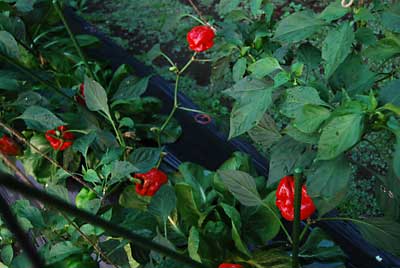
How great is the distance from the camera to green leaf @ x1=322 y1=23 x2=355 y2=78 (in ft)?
2.62

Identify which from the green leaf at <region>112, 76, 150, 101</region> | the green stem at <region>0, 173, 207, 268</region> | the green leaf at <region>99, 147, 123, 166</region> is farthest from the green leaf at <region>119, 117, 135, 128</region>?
the green stem at <region>0, 173, 207, 268</region>

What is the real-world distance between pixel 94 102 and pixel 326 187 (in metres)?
0.79

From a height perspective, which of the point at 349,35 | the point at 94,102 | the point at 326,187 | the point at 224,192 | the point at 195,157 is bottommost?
the point at 195,157

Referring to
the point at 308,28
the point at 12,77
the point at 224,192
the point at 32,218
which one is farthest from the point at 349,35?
the point at 12,77

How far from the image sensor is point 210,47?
55.4 inches

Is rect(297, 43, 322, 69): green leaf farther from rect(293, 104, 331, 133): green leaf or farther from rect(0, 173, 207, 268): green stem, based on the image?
rect(0, 173, 207, 268): green stem

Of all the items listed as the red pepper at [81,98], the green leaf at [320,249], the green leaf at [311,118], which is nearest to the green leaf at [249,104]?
the green leaf at [311,118]

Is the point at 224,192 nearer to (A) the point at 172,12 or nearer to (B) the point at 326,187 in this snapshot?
(B) the point at 326,187

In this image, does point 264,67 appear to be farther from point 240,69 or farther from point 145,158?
point 145,158

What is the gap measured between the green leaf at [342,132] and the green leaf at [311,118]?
0.14ft

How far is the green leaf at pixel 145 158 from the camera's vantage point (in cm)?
128

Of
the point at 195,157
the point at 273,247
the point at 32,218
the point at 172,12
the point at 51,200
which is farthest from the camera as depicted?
the point at 172,12

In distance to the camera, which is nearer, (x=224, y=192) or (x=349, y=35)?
(x=349, y=35)

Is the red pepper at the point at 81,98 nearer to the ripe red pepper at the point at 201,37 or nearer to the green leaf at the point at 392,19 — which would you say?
the ripe red pepper at the point at 201,37
